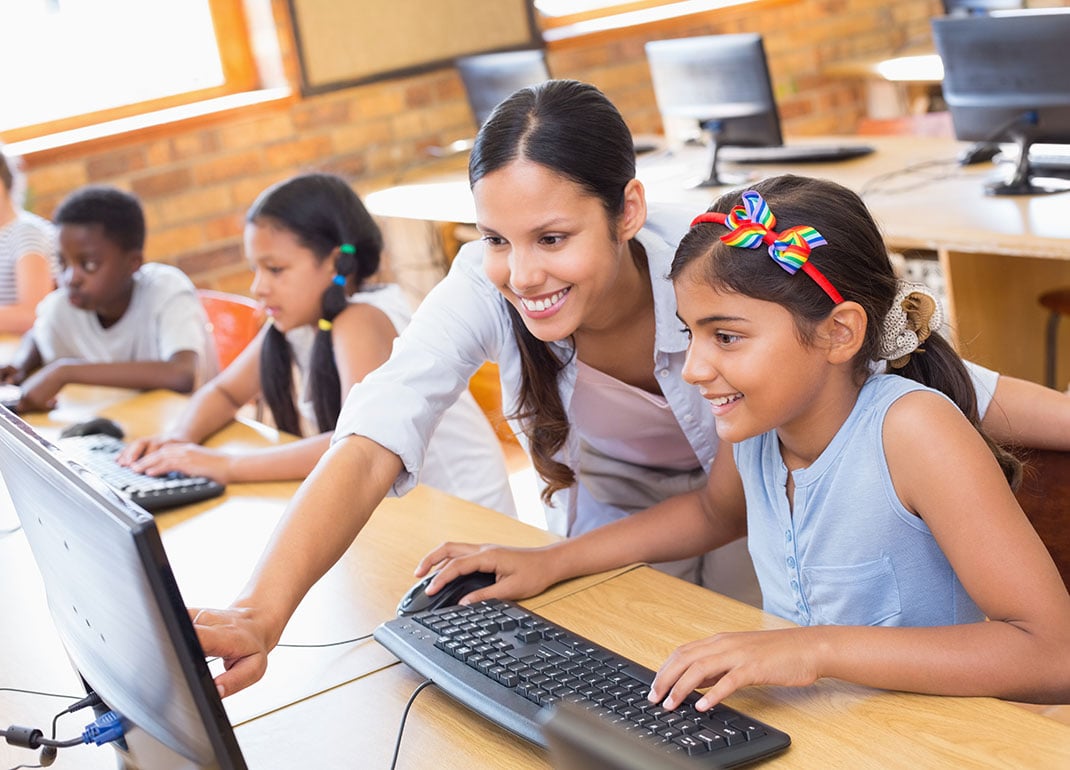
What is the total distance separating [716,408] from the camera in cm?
126

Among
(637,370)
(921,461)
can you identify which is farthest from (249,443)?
(921,461)

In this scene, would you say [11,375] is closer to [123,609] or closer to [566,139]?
[566,139]

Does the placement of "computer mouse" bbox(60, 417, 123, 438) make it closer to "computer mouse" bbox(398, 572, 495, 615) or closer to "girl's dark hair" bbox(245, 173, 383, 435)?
"girl's dark hair" bbox(245, 173, 383, 435)

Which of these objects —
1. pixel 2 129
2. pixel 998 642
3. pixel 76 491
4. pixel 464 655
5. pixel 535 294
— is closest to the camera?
pixel 76 491

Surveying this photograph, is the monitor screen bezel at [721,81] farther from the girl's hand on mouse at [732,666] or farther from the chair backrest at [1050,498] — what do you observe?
the girl's hand on mouse at [732,666]

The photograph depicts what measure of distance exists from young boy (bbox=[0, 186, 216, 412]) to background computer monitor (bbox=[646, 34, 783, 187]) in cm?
151

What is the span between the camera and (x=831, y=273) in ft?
4.07

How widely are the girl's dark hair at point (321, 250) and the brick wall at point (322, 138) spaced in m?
2.12

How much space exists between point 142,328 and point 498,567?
1.64 m

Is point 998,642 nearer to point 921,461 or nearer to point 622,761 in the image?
point 921,461

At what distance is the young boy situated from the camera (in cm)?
256

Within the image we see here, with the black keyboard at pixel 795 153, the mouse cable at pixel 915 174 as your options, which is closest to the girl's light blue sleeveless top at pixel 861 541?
the mouse cable at pixel 915 174

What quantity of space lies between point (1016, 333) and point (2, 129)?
306cm

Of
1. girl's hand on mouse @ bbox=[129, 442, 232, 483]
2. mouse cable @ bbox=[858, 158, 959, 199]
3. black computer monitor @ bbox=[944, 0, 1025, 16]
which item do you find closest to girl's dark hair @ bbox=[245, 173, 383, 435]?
girl's hand on mouse @ bbox=[129, 442, 232, 483]
